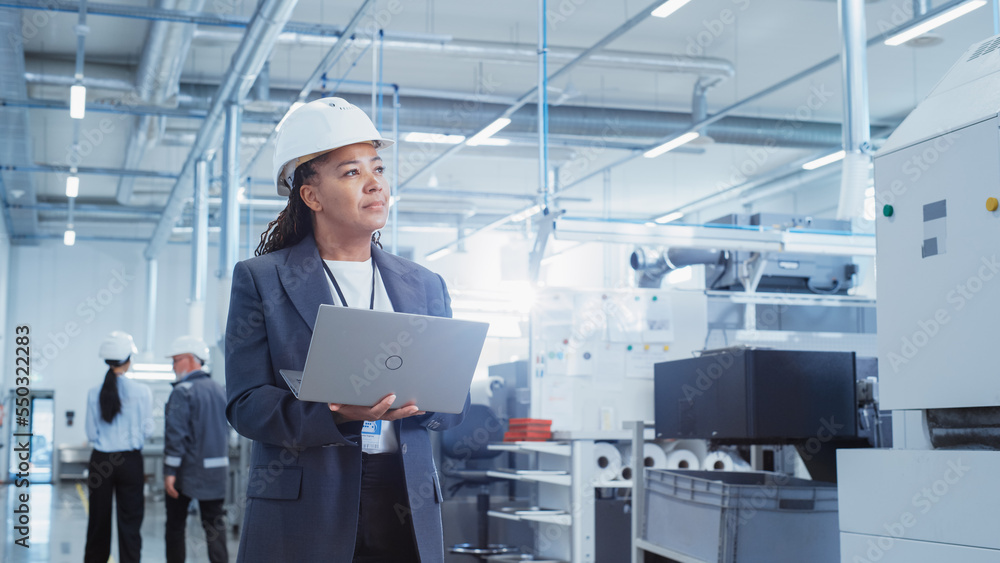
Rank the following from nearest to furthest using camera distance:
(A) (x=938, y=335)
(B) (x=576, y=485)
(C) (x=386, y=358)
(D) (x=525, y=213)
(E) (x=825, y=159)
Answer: (C) (x=386, y=358) → (A) (x=938, y=335) → (B) (x=576, y=485) → (E) (x=825, y=159) → (D) (x=525, y=213)

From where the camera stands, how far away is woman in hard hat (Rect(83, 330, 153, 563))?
527 cm

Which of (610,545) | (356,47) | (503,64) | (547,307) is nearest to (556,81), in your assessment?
(503,64)

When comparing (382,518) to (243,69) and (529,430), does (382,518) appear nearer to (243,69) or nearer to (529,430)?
(529,430)

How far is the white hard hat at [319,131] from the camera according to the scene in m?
1.56

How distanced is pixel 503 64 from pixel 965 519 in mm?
8092

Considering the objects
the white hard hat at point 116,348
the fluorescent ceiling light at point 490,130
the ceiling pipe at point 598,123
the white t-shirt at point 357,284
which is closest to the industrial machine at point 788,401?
the white t-shirt at point 357,284

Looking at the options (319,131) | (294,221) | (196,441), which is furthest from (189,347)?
(319,131)

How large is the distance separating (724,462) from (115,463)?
136 inches

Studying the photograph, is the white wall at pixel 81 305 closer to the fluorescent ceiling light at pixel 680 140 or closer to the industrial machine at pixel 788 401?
the fluorescent ceiling light at pixel 680 140

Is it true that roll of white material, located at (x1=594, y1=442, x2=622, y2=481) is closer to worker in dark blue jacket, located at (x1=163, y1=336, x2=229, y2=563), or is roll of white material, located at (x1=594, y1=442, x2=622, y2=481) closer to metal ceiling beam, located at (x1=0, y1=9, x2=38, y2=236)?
worker in dark blue jacket, located at (x1=163, y1=336, x2=229, y2=563)

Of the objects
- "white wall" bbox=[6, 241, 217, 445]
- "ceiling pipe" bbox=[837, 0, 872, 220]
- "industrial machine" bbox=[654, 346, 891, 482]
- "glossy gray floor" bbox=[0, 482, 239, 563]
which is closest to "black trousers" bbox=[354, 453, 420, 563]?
"industrial machine" bbox=[654, 346, 891, 482]

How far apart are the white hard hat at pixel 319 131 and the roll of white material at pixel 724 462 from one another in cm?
415

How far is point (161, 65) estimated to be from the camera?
777 centimetres

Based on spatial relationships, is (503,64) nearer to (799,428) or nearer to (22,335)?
(22,335)
